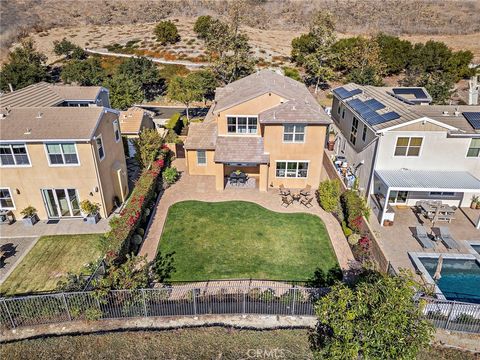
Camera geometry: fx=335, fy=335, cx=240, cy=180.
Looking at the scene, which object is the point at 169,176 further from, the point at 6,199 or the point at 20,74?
the point at 20,74

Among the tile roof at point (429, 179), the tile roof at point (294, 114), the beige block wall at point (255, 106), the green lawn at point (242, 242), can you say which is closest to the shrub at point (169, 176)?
the green lawn at point (242, 242)

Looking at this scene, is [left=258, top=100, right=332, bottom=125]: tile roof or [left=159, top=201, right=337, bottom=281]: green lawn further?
[left=258, top=100, right=332, bottom=125]: tile roof

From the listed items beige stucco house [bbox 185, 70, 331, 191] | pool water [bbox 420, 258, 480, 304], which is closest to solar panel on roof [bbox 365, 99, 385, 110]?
beige stucco house [bbox 185, 70, 331, 191]

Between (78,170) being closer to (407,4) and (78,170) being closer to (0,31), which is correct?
(0,31)

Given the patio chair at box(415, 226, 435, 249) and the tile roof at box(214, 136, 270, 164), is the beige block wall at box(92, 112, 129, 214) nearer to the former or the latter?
the tile roof at box(214, 136, 270, 164)

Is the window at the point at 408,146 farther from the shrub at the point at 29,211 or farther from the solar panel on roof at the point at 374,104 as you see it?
the shrub at the point at 29,211
